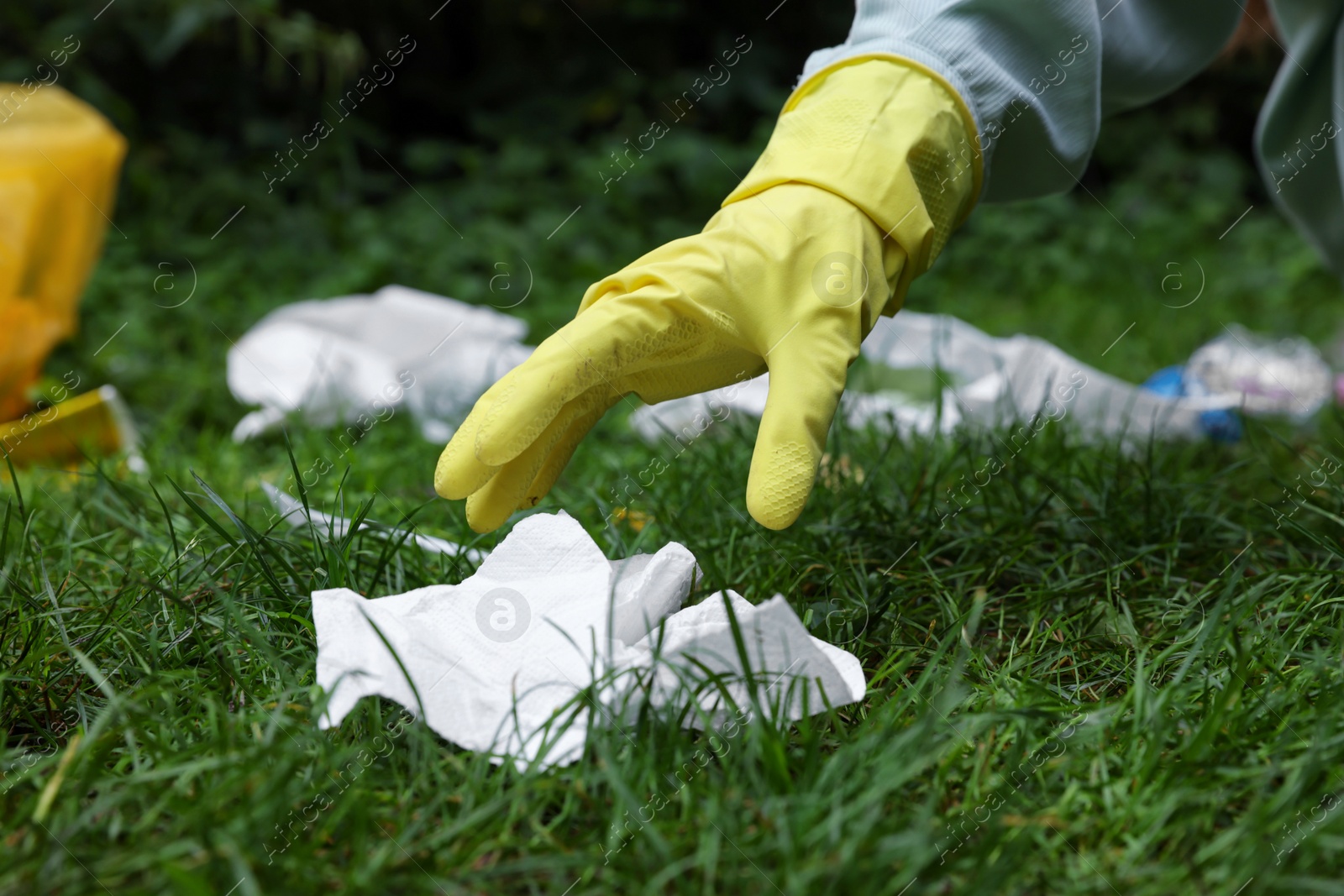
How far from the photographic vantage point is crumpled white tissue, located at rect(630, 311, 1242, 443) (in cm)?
213

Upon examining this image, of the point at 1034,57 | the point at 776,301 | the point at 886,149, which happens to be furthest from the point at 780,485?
the point at 1034,57

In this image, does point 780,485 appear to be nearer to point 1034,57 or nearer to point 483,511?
point 483,511

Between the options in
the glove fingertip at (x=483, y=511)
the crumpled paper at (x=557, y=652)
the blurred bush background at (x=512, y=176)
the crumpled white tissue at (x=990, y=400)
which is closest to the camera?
the crumpled paper at (x=557, y=652)

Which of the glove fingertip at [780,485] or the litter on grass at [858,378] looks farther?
the litter on grass at [858,378]

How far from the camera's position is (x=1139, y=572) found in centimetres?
144

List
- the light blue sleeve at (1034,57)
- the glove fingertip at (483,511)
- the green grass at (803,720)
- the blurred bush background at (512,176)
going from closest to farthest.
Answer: the green grass at (803,720) → the glove fingertip at (483,511) → the light blue sleeve at (1034,57) → the blurred bush background at (512,176)

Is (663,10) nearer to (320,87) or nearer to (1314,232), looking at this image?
(320,87)

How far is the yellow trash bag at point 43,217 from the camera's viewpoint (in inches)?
95.1

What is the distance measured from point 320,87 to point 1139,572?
400 cm

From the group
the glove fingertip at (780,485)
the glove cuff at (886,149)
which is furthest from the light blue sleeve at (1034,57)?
the glove fingertip at (780,485)

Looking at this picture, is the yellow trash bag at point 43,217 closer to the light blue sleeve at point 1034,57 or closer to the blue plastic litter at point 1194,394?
the light blue sleeve at point 1034,57

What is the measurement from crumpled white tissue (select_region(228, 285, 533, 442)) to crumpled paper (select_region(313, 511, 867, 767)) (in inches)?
47.1

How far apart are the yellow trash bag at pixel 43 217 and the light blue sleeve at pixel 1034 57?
1.86 m

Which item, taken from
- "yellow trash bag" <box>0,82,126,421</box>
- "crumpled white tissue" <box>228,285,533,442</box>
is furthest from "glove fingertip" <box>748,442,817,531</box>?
"yellow trash bag" <box>0,82,126,421</box>
